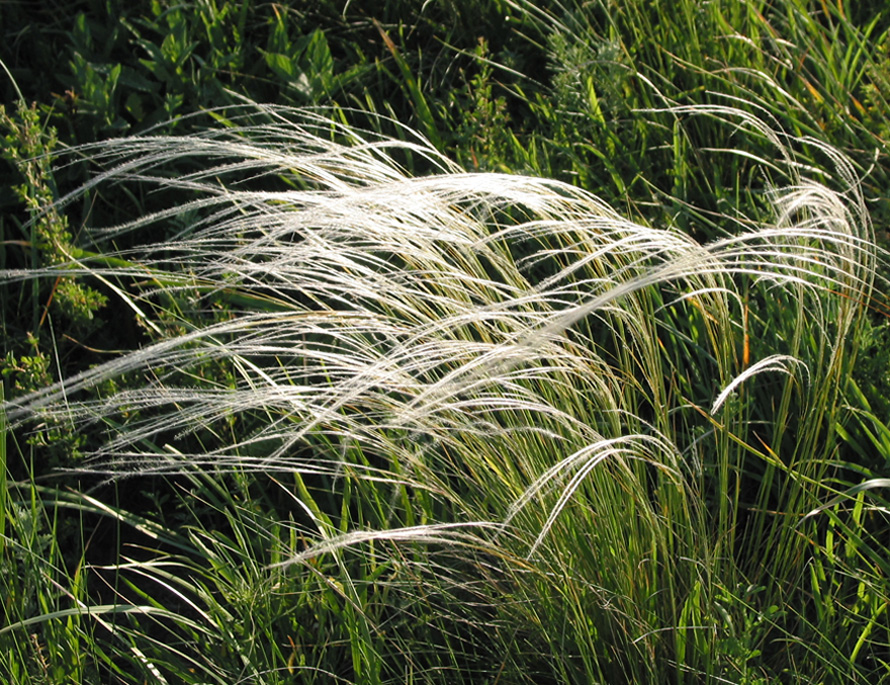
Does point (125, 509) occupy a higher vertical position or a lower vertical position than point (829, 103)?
lower

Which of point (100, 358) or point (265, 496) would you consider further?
point (100, 358)

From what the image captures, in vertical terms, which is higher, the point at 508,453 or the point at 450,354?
the point at 450,354

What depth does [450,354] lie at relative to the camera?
1.42 metres

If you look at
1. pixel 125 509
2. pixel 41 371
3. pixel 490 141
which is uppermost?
pixel 490 141

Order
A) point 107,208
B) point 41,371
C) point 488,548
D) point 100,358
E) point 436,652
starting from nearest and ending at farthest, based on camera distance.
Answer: point 488,548, point 436,652, point 41,371, point 100,358, point 107,208

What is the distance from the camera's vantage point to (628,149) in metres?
2.20

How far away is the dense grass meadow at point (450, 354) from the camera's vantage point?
1.29 metres

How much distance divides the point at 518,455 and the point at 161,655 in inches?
30.1

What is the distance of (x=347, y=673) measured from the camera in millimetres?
1601

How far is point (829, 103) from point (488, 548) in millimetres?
1533

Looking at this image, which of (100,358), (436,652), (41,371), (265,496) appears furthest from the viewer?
(100,358)

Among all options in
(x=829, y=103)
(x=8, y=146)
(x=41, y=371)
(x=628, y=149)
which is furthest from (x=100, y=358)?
(x=829, y=103)

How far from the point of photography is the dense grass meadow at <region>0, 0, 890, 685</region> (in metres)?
1.29

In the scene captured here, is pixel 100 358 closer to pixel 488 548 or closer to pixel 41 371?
pixel 41 371
